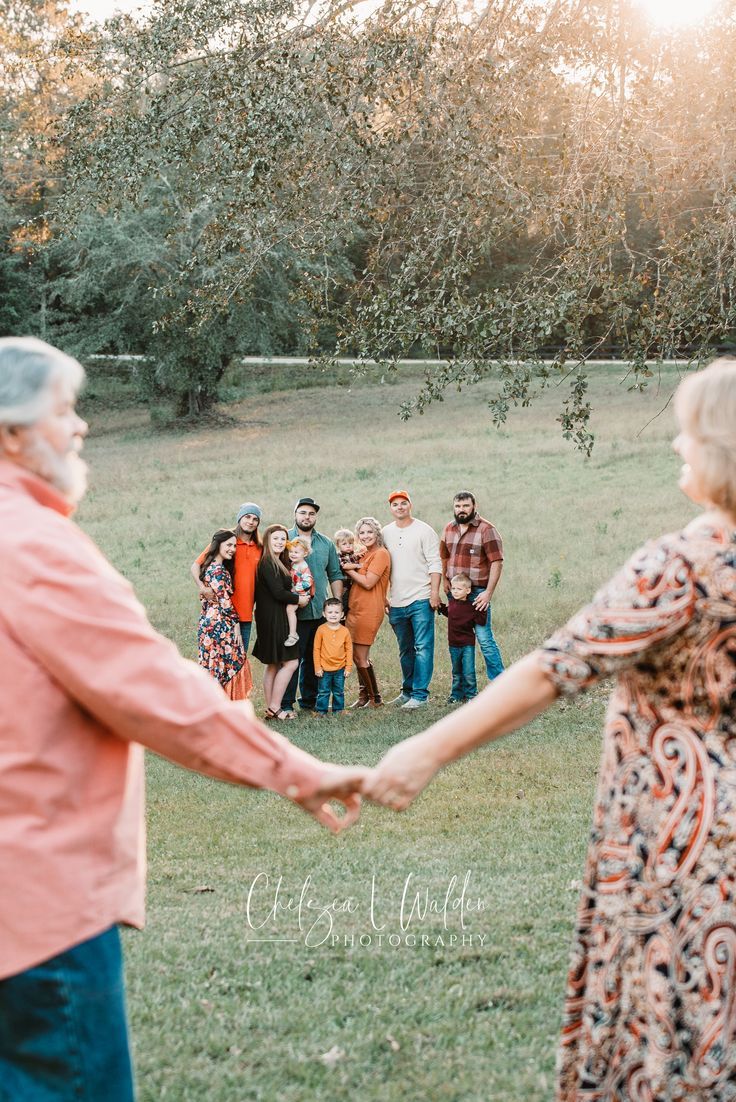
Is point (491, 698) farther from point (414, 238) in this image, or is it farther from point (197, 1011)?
point (414, 238)

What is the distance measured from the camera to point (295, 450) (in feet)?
101

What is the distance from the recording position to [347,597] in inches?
476

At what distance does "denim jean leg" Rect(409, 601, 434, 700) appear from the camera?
12109mm

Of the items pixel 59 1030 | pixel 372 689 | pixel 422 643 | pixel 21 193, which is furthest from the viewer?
pixel 21 193

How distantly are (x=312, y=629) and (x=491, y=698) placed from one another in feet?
30.6

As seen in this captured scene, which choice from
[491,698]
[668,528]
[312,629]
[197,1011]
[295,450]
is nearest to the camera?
[491,698]

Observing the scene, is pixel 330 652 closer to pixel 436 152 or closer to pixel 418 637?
pixel 418 637

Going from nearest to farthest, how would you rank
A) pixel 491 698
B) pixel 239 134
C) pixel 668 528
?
1. pixel 491 698
2. pixel 239 134
3. pixel 668 528

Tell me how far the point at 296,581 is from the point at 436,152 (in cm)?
398

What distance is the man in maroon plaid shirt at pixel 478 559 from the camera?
39.4 ft

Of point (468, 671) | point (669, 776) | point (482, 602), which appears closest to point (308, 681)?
point (468, 671)

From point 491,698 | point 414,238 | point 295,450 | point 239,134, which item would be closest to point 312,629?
point 414,238

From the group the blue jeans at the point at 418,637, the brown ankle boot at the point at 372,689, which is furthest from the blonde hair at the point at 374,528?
the brown ankle boot at the point at 372,689

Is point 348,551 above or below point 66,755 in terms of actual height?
below
